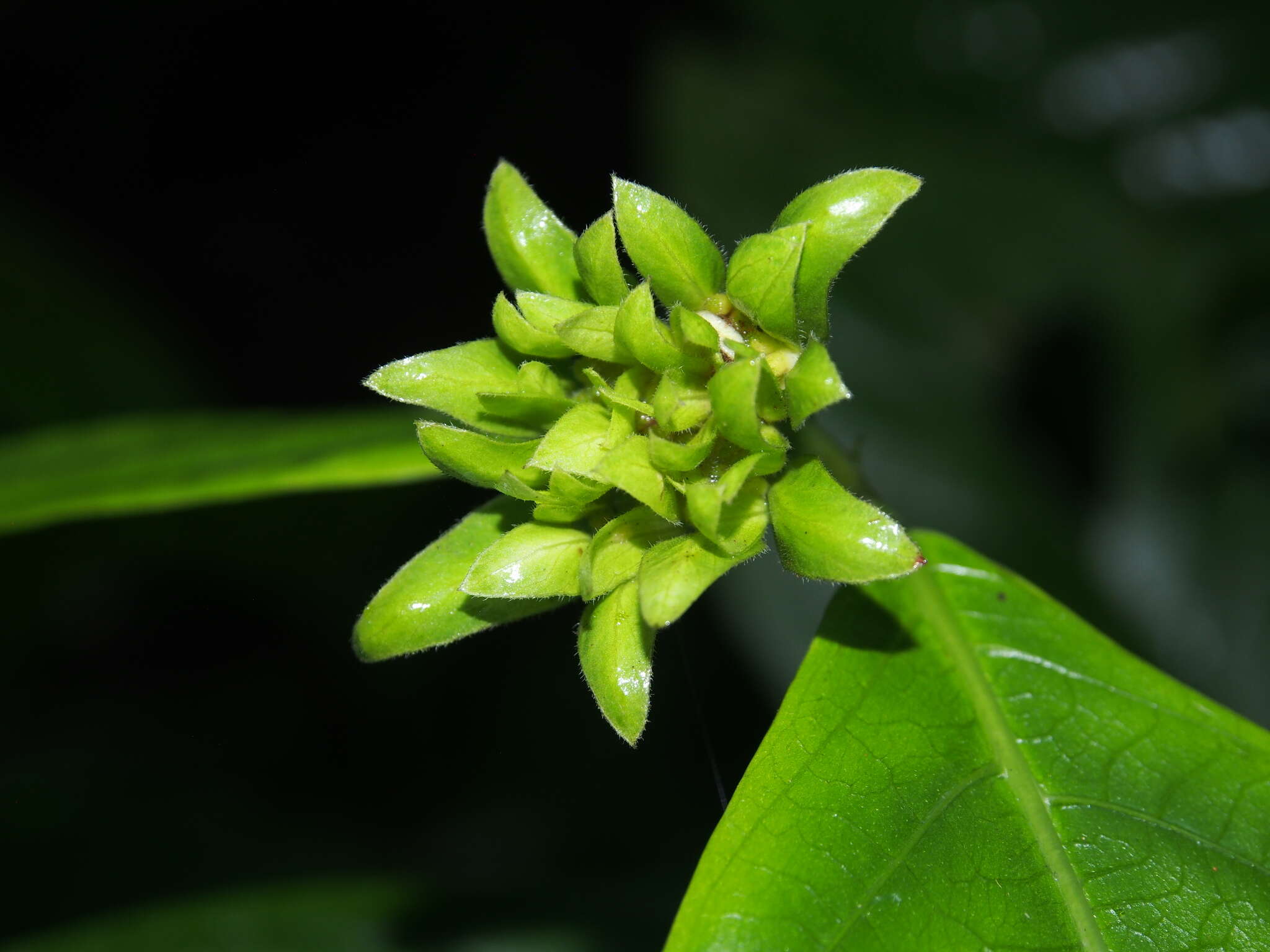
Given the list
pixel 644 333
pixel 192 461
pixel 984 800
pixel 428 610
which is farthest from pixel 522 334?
pixel 192 461

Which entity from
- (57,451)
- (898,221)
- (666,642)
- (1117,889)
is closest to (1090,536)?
(898,221)

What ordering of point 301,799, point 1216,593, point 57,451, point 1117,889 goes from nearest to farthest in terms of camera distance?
point 1117,889
point 57,451
point 301,799
point 1216,593

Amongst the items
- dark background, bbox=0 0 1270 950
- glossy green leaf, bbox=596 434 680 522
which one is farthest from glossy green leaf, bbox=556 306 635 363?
dark background, bbox=0 0 1270 950

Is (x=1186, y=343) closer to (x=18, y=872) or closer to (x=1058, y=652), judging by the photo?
(x=1058, y=652)

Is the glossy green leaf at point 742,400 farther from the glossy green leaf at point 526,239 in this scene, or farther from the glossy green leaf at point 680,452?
the glossy green leaf at point 526,239

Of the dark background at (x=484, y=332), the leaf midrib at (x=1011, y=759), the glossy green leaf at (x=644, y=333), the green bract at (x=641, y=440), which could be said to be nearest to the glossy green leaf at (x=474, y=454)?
the green bract at (x=641, y=440)
